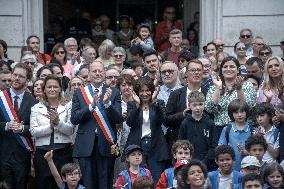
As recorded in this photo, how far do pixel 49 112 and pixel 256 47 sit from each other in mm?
4755

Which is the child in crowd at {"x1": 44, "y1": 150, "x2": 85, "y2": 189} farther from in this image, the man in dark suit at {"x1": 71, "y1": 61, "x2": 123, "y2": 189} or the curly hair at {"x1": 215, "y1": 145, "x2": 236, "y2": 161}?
the curly hair at {"x1": 215, "y1": 145, "x2": 236, "y2": 161}

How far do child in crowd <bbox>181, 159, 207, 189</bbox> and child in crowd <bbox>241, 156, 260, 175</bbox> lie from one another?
0.59 meters

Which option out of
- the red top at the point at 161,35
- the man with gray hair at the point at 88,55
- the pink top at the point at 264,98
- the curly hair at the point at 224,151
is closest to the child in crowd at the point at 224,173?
the curly hair at the point at 224,151

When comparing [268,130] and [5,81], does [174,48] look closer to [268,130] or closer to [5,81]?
[5,81]

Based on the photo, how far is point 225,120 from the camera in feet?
48.9

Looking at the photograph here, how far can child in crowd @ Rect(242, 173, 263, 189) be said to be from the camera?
44.0ft

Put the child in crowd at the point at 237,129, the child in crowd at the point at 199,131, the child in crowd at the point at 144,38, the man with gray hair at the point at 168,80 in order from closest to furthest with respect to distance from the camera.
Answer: the child in crowd at the point at 237,129 < the child in crowd at the point at 199,131 < the man with gray hair at the point at 168,80 < the child in crowd at the point at 144,38

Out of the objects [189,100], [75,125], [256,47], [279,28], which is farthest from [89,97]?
[279,28]

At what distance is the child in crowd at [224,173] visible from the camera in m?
13.8

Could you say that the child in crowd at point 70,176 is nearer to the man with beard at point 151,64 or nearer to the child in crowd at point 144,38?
the man with beard at point 151,64

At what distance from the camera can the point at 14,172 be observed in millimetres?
15016

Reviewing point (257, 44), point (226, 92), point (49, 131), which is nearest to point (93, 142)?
point (49, 131)

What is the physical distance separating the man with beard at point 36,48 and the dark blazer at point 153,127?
3563 millimetres

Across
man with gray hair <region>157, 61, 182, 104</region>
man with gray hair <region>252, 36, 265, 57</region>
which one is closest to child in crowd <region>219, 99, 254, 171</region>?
man with gray hair <region>157, 61, 182, 104</region>
